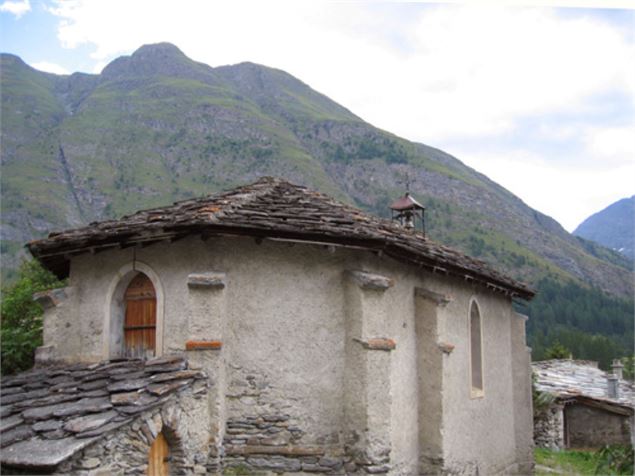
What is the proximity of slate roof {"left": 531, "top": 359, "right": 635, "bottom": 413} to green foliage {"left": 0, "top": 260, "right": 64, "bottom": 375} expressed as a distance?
20493mm

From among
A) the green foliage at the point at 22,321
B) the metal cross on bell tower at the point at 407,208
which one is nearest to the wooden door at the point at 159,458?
the metal cross on bell tower at the point at 407,208

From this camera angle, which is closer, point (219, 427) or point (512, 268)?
point (219, 427)

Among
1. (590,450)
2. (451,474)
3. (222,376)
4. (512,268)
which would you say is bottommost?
(590,450)

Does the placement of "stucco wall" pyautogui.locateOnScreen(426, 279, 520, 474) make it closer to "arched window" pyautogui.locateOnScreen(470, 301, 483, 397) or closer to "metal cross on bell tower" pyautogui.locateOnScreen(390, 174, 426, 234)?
"arched window" pyautogui.locateOnScreen(470, 301, 483, 397)

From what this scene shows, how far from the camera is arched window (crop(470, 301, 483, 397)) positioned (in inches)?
640

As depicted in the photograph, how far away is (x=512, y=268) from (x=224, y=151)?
67.4 metres

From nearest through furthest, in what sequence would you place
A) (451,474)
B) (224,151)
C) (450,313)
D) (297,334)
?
(297,334) < (451,474) < (450,313) < (224,151)

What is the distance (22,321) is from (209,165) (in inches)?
4564

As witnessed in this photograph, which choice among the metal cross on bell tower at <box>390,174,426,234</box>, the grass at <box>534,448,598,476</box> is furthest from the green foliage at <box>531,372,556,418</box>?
the metal cross on bell tower at <box>390,174,426,234</box>

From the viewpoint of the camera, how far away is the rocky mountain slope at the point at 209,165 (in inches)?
4717

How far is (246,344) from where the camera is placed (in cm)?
1104

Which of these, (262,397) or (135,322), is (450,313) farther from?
(135,322)

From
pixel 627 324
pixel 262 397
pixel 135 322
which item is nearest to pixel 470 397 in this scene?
pixel 262 397

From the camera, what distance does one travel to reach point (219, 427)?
34.0ft
